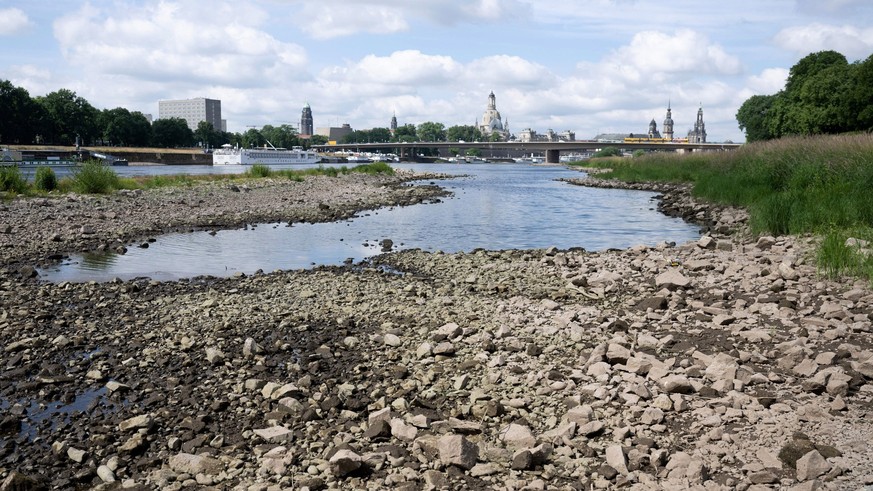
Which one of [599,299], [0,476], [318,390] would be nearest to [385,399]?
[318,390]

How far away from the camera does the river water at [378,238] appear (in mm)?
18016

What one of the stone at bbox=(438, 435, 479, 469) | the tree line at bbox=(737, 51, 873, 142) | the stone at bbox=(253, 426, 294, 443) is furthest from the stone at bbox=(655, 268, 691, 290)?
the tree line at bbox=(737, 51, 873, 142)

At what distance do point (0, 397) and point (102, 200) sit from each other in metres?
25.7

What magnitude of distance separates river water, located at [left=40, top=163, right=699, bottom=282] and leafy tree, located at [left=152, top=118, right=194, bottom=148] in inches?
6246

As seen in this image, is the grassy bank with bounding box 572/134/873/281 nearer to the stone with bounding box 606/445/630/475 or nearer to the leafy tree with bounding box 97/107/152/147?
the stone with bounding box 606/445/630/475

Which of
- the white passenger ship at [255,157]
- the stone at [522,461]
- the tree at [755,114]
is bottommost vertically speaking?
the stone at [522,461]

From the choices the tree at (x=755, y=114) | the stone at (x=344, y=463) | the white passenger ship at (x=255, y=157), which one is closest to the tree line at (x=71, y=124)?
the white passenger ship at (x=255, y=157)

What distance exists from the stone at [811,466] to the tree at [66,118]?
161 meters

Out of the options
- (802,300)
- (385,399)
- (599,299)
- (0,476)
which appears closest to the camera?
(0,476)

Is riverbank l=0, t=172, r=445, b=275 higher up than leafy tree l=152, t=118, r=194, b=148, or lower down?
lower down

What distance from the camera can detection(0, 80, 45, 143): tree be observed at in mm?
133875

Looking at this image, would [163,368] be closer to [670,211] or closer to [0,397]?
[0,397]

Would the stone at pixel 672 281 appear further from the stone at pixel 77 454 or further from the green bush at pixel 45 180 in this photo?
the green bush at pixel 45 180

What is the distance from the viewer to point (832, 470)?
19.2 ft
